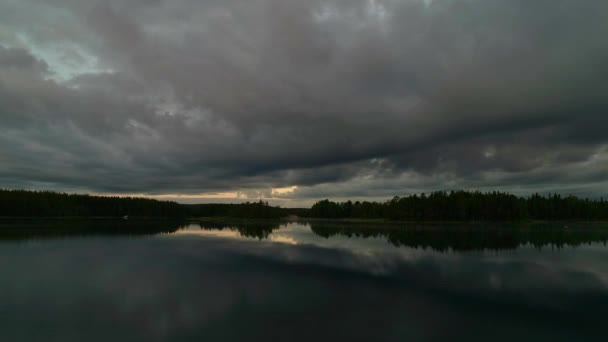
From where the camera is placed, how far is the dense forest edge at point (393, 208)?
106 metres

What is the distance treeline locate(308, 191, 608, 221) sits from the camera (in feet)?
348

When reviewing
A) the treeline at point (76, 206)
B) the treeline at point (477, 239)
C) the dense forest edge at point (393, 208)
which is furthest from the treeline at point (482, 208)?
the treeline at point (76, 206)

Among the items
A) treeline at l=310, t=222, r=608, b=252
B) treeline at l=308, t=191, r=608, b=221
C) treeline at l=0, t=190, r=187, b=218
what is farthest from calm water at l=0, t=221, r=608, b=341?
treeline at l=0, t=190, r=187, b=218

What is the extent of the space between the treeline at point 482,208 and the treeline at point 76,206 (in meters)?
96.6

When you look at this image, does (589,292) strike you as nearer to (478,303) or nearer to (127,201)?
(478,303)

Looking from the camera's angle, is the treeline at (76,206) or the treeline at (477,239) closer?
the treeline at (477,239)

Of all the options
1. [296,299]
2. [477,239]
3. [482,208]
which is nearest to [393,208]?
[482,208]

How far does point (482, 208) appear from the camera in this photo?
107188 millimetres

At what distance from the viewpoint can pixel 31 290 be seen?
16.8 m

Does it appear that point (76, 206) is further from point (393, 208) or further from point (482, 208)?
point (482, 208)

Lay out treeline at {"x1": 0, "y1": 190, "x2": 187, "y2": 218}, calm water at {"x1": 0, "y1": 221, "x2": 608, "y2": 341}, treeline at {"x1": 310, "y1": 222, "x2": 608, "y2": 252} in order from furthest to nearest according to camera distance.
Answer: treeline at {"x1": 0, "y1": 190, "x2": 187, "y2": 218} < treeline at {"x1": 310, "y1": 222, "x2": 608, "y2": 252} < calm water at {"x1": 0, "y1": 221, "x2": 608, "y2": 341}

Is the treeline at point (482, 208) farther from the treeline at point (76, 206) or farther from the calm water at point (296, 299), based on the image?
the treeline at point (76, 206)

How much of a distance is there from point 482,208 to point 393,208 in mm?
28556

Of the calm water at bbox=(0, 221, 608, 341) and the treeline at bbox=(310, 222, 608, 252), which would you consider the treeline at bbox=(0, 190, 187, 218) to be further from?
the calm water at bbox=(0, 221, 608, 341)
